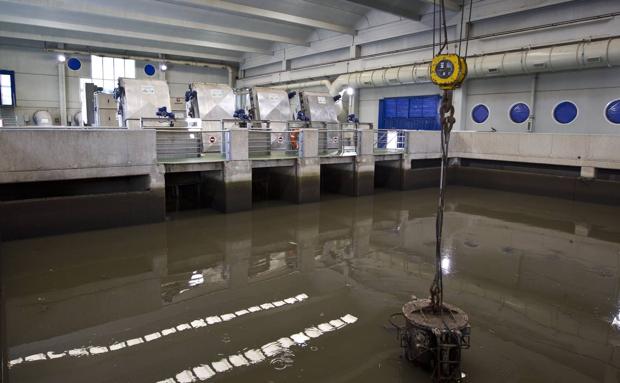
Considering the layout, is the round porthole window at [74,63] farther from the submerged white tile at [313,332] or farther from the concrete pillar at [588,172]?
the submerged white tile at [313,332]

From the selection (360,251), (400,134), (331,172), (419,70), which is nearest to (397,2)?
(419,70)

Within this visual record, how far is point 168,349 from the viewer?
12.5 feet

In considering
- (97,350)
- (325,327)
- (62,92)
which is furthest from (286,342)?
(62,92)

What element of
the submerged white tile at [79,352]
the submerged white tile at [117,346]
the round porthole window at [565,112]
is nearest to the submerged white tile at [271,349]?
the submerged white tile at [117,346]

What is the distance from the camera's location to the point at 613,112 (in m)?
12.2

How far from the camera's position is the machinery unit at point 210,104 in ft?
Result: 37.4

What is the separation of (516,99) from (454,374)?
1319cm

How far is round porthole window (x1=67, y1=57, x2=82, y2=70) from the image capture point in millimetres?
20881

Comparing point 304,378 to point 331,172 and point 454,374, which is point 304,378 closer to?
point 454,374

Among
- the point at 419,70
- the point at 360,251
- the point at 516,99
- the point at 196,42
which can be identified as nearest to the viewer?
the point at 360,251

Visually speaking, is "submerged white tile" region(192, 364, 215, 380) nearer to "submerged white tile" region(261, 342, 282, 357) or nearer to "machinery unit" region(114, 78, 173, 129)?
"submerged white tile" region(261, 342, 282, 357)

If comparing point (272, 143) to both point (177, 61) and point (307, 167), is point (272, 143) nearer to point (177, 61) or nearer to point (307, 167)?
point (307, 167)

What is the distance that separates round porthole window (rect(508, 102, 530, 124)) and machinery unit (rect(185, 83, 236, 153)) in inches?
358

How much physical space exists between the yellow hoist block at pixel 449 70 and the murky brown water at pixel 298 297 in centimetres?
229
